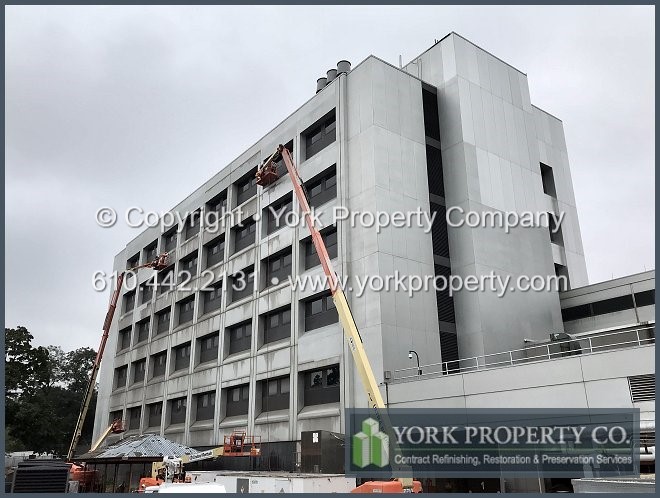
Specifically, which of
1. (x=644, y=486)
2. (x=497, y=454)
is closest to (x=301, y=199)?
(x=497, y=454)

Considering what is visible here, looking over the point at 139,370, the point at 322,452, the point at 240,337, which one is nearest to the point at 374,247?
the point at 322,452

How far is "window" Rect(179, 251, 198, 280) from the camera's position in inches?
2365

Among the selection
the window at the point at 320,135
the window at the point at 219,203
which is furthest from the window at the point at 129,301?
the window at the point at 320,135

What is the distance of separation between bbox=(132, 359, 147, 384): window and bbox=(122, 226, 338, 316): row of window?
4.69m

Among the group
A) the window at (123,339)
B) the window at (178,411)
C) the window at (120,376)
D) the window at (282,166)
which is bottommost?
the window at (178,411)

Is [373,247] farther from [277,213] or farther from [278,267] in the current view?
[277,213]

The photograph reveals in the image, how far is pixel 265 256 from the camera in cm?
4722

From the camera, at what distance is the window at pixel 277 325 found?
43688 mm

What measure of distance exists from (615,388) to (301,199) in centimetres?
1977

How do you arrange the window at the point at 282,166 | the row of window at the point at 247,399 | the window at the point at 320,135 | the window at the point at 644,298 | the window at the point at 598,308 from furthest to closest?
1. the window at the point at 282,166
2. the window at the point at 320,135
3. the window at the point at 598,308
4. the window at the point at 644,298
5. the row of window at the point at 247,399

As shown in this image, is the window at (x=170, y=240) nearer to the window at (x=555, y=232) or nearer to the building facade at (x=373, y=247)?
the building facade at (x=373, y=247)

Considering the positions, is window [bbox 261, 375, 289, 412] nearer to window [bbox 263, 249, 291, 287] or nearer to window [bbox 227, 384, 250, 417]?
window [bbox 227, 384, 250, 417]

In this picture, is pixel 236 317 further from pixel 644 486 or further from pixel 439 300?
pixel 644 486

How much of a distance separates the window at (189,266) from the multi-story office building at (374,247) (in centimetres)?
296
